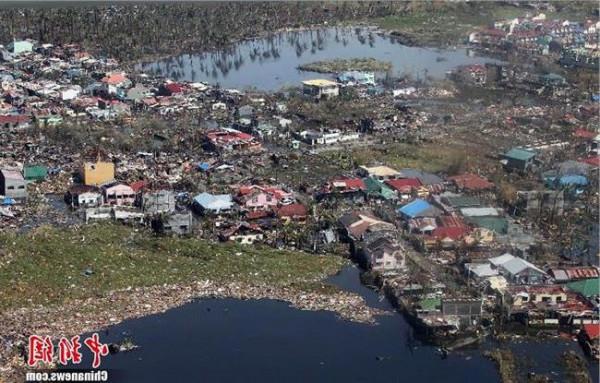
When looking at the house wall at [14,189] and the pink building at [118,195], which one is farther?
the pink building at [118,195]

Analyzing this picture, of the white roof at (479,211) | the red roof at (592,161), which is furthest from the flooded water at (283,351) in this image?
the red roof at (592,161)

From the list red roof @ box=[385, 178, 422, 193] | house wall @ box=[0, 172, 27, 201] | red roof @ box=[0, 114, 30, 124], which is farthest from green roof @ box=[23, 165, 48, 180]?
red roof @ box=[385, 178, 422, 193]

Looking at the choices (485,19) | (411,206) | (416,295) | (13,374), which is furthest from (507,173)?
(485,19)

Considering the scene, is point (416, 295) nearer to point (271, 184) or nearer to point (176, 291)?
point (176, 291)

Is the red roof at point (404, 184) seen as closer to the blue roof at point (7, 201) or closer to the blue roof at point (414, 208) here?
the blue roof at point (414, 208)

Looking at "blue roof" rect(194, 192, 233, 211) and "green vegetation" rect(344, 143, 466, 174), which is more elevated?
"green vegetation" rect(344, 143, 466, 174)

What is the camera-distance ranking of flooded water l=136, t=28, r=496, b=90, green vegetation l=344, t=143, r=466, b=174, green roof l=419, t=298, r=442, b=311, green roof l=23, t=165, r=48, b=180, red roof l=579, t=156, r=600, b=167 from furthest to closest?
flooded water l=136, t=28, r=496, b=90 < green vegetation l=344, t=143, r=466, b=174 < red roof l=579, t=156, r=600, b=167 < green roof l=23, t=165, r=48, b=180 < green roof l=419, t=298, r=442, b=311

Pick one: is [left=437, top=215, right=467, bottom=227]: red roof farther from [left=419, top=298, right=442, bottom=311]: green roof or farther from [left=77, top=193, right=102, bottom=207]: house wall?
[left=77, top=193, right=102, bottom=207]: house wall
